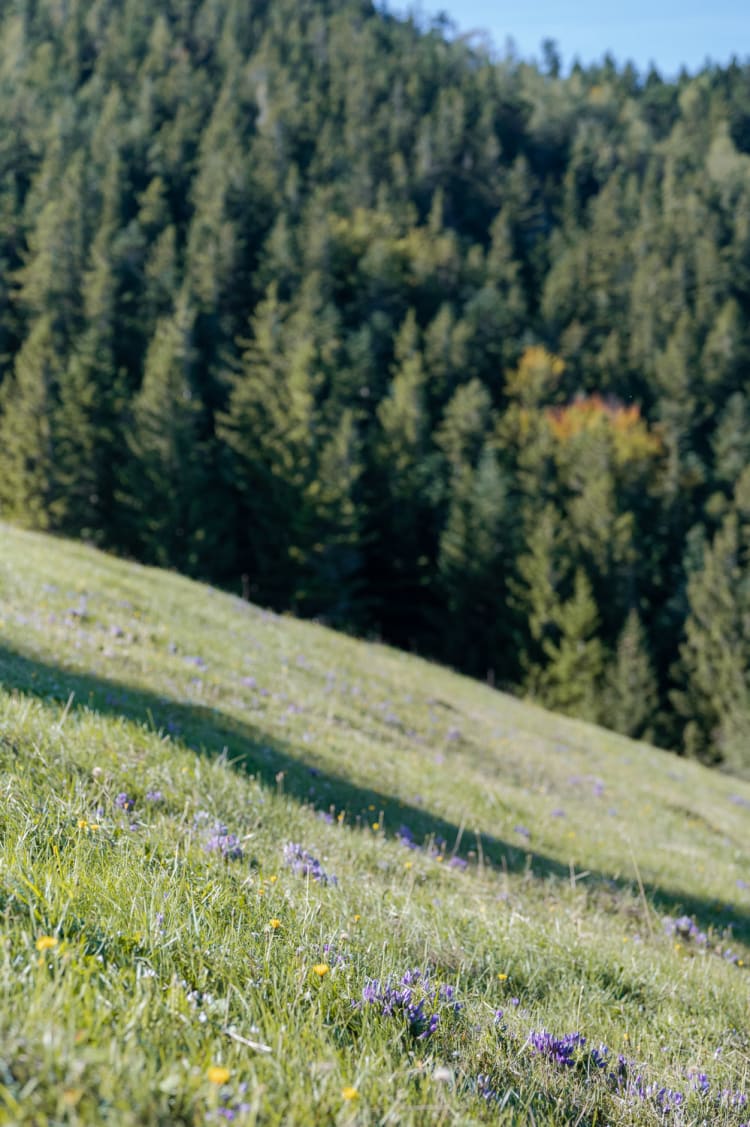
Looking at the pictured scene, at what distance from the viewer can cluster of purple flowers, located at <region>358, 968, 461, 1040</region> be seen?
238cm

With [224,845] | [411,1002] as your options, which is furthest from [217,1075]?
[224,845]

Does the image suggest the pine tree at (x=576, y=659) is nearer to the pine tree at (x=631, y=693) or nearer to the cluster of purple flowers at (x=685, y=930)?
the pine tree at (x=631, y=693)

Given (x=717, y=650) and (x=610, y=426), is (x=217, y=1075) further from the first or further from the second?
(x=610, y=426)

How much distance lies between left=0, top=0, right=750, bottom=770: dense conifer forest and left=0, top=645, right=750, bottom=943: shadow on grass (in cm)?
3707

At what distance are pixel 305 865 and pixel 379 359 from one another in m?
68.7

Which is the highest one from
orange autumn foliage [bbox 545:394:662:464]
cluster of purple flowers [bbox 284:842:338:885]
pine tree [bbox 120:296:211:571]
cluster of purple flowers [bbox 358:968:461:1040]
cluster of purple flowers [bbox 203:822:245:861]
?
orange autumn foliage [bbox 545:394:662:464]

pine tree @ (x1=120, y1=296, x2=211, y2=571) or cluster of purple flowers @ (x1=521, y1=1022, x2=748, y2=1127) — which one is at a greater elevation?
pine tree @ (x1=120, y1=296, x2=211, y2=571)

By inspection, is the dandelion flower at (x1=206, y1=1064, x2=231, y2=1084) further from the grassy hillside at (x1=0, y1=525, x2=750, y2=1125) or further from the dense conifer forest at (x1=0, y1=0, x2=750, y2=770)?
the dense conifer forest at (x1=0, y1=0, x2=750, y2=770)

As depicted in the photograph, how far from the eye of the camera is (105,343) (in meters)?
57.0

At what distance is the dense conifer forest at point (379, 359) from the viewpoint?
46.8 metres

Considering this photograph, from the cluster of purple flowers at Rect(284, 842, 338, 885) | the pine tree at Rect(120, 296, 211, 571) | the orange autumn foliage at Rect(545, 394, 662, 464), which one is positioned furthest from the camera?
the orange autumn foliage at Rect(545, 394, 662, 464)

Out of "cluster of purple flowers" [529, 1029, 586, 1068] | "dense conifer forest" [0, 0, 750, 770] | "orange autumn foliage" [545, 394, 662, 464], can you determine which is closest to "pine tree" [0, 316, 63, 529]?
"dense conifer forest" [0, 0, 750, 770]

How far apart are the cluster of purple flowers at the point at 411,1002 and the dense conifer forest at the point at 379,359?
137 ft

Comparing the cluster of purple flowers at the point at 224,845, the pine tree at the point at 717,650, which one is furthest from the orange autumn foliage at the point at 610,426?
the cluster of purple flowers at the point at 224,845
